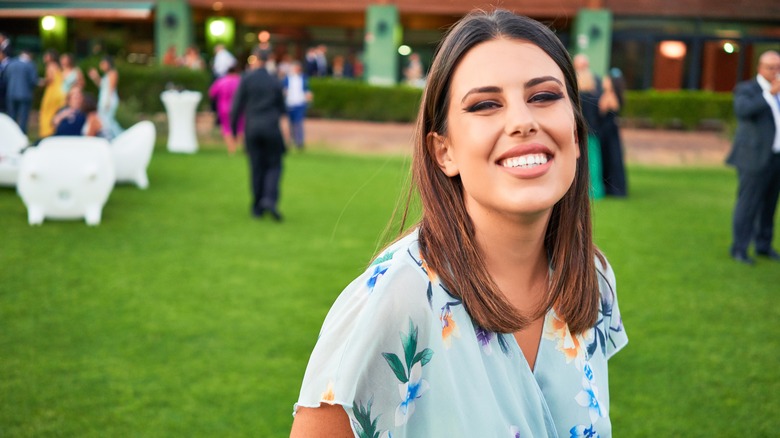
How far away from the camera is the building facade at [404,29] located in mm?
28266

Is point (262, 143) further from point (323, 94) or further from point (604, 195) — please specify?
point (323, 94)

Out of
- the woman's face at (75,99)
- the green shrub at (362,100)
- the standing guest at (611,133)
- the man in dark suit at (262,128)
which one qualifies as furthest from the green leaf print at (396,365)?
the green shrub at (362,100)

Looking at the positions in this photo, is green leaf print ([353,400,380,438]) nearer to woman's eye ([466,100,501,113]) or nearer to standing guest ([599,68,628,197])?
woman's eye ([466,100,501,113])

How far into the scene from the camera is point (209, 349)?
5.83 meters

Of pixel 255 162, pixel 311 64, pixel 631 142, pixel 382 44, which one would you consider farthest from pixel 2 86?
pixel 382 44

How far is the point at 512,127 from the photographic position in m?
1.73

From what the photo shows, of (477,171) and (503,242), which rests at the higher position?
(477,171)

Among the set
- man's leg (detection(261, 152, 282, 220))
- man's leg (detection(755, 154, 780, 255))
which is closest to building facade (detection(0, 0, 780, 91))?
man's leg (detection(755, 154, 780, 255))

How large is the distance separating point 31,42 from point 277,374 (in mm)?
29490

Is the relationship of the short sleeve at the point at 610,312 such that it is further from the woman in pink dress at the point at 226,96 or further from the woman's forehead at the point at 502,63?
the woman in pink dress at the point at 226,96

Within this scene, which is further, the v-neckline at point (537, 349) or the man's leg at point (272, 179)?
the man's leg at point (272, 179)

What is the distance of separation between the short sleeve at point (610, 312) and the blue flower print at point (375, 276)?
0.66 metres

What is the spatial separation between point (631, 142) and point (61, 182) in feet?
50.9

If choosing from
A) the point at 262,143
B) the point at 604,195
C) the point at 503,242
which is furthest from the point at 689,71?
the point at 503,242
